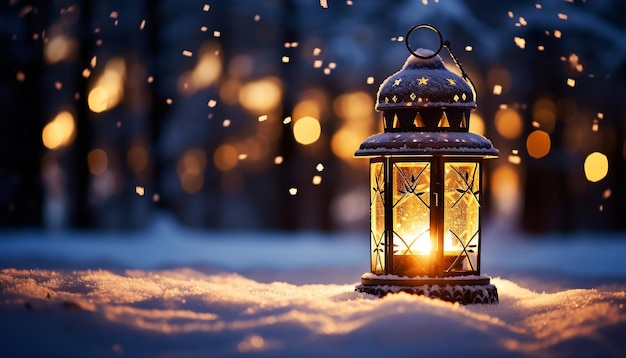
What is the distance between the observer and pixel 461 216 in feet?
30.9

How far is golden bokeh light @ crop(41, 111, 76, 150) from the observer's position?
58.9 ft

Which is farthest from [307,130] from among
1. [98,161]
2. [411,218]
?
[411,218]

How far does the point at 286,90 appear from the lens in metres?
17.2

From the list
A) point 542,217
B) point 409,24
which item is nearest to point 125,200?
point 409,24

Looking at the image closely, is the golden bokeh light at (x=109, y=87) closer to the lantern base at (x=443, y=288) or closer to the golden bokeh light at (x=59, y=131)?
the golden bokeh light at (x=59, y=131)

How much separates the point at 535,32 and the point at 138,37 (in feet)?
23.2

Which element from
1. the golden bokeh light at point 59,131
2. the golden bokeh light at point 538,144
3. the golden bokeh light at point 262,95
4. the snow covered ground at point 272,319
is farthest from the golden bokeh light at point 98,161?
the golden bokeh light at point 538,144

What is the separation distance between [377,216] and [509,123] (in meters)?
7.77

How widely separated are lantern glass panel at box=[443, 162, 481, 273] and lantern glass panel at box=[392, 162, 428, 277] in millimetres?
206

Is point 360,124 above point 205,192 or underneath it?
above

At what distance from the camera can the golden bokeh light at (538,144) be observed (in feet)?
55.4

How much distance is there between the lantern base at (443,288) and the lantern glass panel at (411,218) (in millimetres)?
139

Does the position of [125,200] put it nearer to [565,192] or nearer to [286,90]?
[286,90]

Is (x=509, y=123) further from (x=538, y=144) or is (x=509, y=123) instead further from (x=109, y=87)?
(x=109, y=87)
